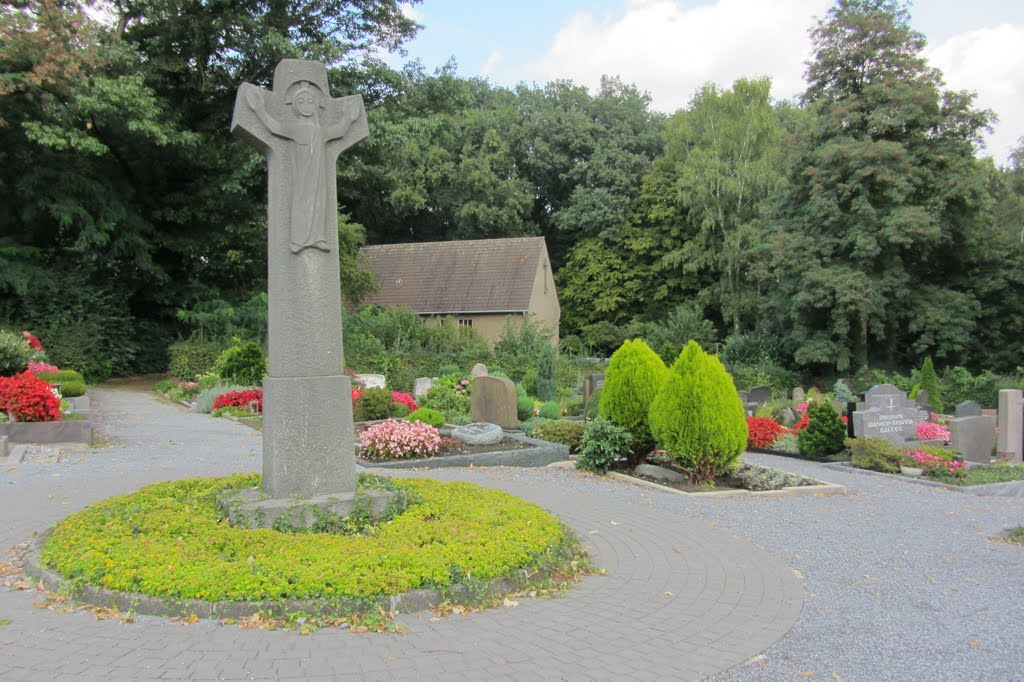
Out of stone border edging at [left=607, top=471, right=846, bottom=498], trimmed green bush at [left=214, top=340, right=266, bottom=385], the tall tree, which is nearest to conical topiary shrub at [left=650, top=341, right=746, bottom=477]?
stone border edging at [left=607, top=471, right=846, bottom=498]

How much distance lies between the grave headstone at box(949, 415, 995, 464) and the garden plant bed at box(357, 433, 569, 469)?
6.94 m

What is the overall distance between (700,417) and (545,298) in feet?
108

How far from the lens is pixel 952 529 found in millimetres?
8523

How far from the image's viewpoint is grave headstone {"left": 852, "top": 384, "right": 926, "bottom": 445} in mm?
14180

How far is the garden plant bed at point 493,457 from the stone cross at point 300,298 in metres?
5.04

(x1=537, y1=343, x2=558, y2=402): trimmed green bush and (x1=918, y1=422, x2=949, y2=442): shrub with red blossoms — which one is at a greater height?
(x1=537, y1=343, x2=558, y2=402): trimmed green bush

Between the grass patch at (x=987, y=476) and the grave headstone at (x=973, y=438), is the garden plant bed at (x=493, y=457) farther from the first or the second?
the grave headstone at (x=973, y=438)

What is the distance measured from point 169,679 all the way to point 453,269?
3859 centimetres

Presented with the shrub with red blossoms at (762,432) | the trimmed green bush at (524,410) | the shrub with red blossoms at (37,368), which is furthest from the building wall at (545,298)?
the shrub with red blossoms at (37,368)

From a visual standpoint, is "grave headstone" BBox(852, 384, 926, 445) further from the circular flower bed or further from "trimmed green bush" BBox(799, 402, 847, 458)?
the circular flower bed

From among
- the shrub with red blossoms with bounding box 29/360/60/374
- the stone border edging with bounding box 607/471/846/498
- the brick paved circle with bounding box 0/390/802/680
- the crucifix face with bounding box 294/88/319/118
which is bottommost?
the stone border edging with bounding box 607/471/846/498

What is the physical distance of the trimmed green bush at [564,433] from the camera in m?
13.5

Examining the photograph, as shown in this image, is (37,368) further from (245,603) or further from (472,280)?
(472,280)

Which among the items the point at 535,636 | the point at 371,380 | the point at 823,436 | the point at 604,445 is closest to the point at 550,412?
the point at 371,380
